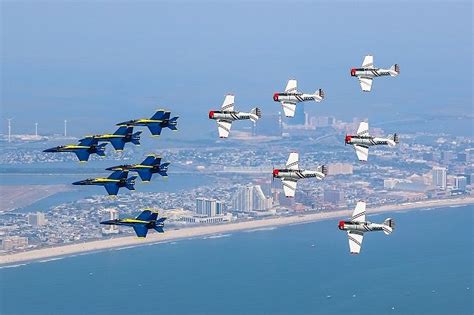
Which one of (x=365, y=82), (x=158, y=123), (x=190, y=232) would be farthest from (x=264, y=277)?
(x=158, y=123)

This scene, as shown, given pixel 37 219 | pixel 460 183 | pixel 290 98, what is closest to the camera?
pixel 290 98

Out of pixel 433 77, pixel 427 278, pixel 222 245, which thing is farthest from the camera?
pixel 433 77

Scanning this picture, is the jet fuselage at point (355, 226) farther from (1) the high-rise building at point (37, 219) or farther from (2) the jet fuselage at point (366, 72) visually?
(1) the high-rise building at point (37, 219)

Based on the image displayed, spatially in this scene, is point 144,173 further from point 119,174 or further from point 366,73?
point 366,73

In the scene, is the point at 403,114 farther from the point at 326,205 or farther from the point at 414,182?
the point at 326,205

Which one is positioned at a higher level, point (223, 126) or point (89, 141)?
point (223, 126)

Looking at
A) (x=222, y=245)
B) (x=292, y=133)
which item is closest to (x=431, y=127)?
(x=292, y=133)
